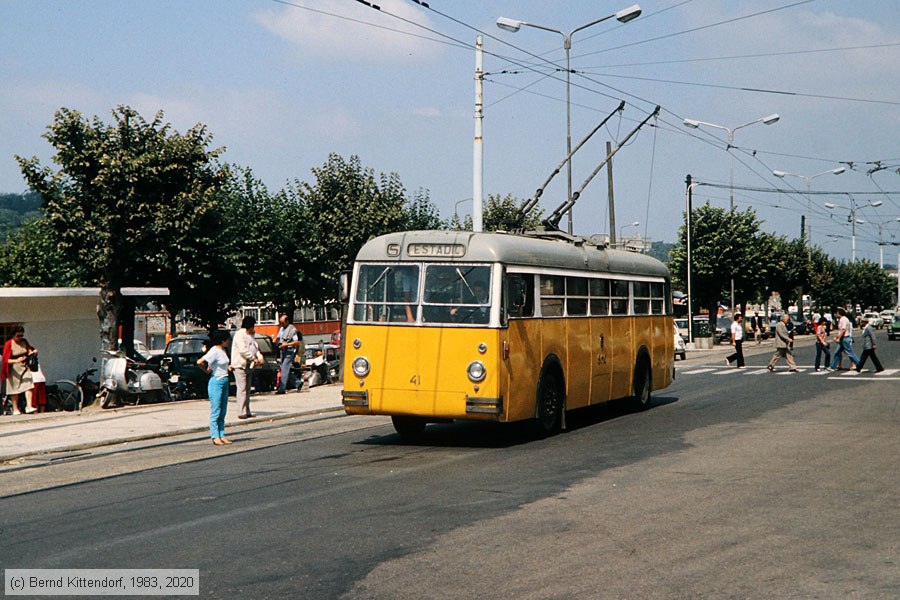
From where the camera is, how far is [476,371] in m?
13.1

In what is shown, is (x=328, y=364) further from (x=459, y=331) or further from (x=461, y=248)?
(x=459, y=331)

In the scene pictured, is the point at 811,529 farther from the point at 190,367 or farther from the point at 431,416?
the point at 190,367

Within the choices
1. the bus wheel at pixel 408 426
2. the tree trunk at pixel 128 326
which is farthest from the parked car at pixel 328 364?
the bus wheel at pixel 408 426

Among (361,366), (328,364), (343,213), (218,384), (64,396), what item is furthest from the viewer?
(343,213)

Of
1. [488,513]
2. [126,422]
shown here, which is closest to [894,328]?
[126,422]

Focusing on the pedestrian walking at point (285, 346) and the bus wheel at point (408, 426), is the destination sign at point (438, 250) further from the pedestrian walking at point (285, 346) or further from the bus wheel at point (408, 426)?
the pedestrian walking at point (285, 346)

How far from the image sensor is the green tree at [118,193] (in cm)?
2542

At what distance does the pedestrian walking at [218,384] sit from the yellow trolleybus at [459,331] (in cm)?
200

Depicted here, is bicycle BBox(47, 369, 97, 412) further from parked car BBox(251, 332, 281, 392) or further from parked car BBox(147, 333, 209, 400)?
parked car BBox(251, 332, 281, 392)

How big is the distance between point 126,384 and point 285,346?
4.23m

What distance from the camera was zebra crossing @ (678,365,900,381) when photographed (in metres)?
28.5

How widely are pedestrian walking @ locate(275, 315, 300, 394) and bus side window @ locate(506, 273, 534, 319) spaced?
11.7 metres

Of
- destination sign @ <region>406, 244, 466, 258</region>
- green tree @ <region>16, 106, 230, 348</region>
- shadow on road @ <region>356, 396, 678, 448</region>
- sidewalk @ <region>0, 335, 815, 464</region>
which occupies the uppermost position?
green tree @ <region>16, 106, 230, 348</region>

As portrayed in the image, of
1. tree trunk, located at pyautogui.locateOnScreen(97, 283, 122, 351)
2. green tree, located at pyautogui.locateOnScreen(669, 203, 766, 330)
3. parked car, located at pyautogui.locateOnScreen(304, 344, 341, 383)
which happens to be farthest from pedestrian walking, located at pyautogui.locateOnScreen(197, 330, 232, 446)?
green tree, located at pyautogui.locateOnScreen(669, 203, 766, 330)
